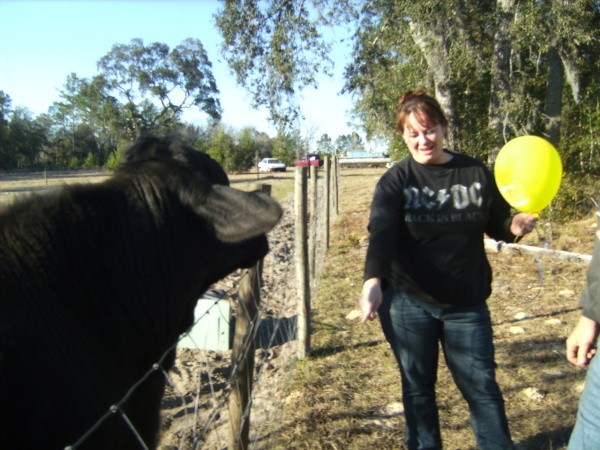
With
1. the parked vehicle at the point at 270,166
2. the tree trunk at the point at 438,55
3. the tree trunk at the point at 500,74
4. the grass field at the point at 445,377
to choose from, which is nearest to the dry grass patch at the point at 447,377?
the grass field at the point at 445,377

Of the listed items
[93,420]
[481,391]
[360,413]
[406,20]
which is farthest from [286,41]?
A: [93,420]

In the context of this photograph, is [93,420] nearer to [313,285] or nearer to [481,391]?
[481,391]

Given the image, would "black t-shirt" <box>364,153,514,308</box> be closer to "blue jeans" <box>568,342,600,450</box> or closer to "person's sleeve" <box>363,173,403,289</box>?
"person's sleeve" <box>363,173,403,289</box>

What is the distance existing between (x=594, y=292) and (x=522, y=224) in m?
0.96

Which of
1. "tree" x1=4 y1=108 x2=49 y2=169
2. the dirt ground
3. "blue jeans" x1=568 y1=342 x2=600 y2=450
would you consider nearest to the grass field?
the dirt ground

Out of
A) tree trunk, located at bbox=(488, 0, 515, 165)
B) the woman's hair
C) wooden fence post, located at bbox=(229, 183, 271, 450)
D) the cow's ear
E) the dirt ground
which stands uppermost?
tree trunk, located at bbox=(488, 0, 515, 165)

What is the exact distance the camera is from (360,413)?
395 centimetres

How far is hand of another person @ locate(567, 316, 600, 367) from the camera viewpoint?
6.39 feet

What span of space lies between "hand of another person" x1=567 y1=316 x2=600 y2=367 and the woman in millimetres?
740

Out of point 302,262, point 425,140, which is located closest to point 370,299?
point 425,140

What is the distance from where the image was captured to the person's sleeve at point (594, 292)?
185 cm

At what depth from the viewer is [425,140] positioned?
274 centimetres

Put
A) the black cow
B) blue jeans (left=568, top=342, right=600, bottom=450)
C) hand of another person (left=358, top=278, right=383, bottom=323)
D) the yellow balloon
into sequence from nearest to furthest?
the black cow, blue jeans (left=568, top=342, right=600, bottom=450), hand of another person (left=358, top=278, right=383, bottom=323), the yellow balloon

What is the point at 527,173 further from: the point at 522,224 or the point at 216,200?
the point at 216,200
